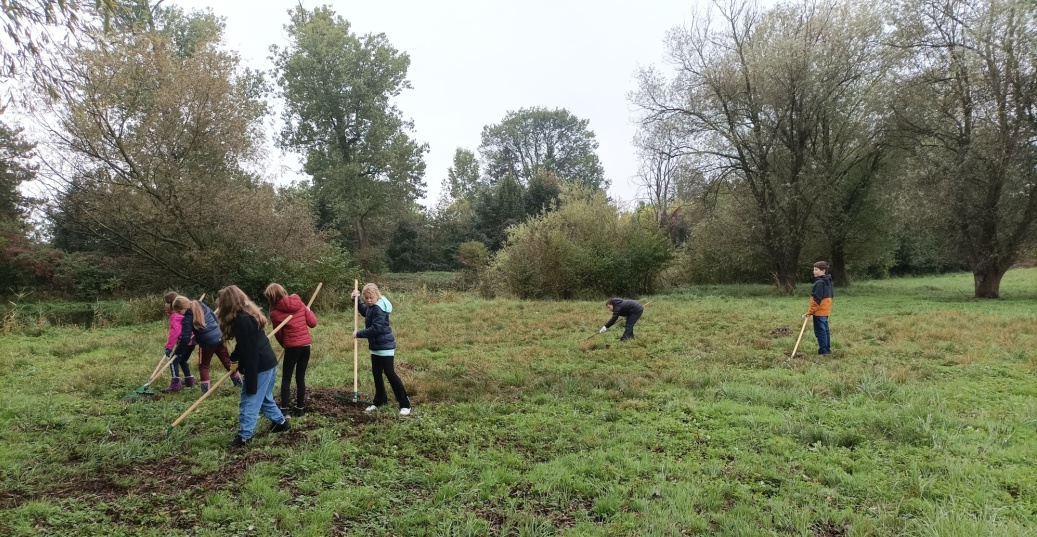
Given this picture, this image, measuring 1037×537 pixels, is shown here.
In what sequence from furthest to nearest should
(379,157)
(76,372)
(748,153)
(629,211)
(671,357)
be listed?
(379,157)
(629,211)
(748,153)
(671,357)
(76,372)

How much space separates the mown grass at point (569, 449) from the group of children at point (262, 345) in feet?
1.16

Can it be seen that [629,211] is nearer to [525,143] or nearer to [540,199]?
[540,199]

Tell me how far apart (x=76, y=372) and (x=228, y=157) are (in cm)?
1347

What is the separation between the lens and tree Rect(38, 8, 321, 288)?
17.1 metres

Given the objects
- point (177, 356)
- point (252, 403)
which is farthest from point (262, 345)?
point (177, 356)

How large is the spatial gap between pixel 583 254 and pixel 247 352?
1725cm

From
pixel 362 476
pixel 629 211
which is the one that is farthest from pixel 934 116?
pixel 362 476

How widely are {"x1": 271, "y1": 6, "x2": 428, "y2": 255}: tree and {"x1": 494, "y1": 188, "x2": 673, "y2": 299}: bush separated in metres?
13.3

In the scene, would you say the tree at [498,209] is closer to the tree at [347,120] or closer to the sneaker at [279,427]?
the tree at [347,120]

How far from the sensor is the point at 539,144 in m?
57.6

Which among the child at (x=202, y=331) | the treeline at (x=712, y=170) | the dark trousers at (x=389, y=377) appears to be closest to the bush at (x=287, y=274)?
the treeline at (x=712, y=170)

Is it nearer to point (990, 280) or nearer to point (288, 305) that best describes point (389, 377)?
point (288, 305)

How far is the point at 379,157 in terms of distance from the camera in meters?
32.4

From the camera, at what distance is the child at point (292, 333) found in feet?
20.6
